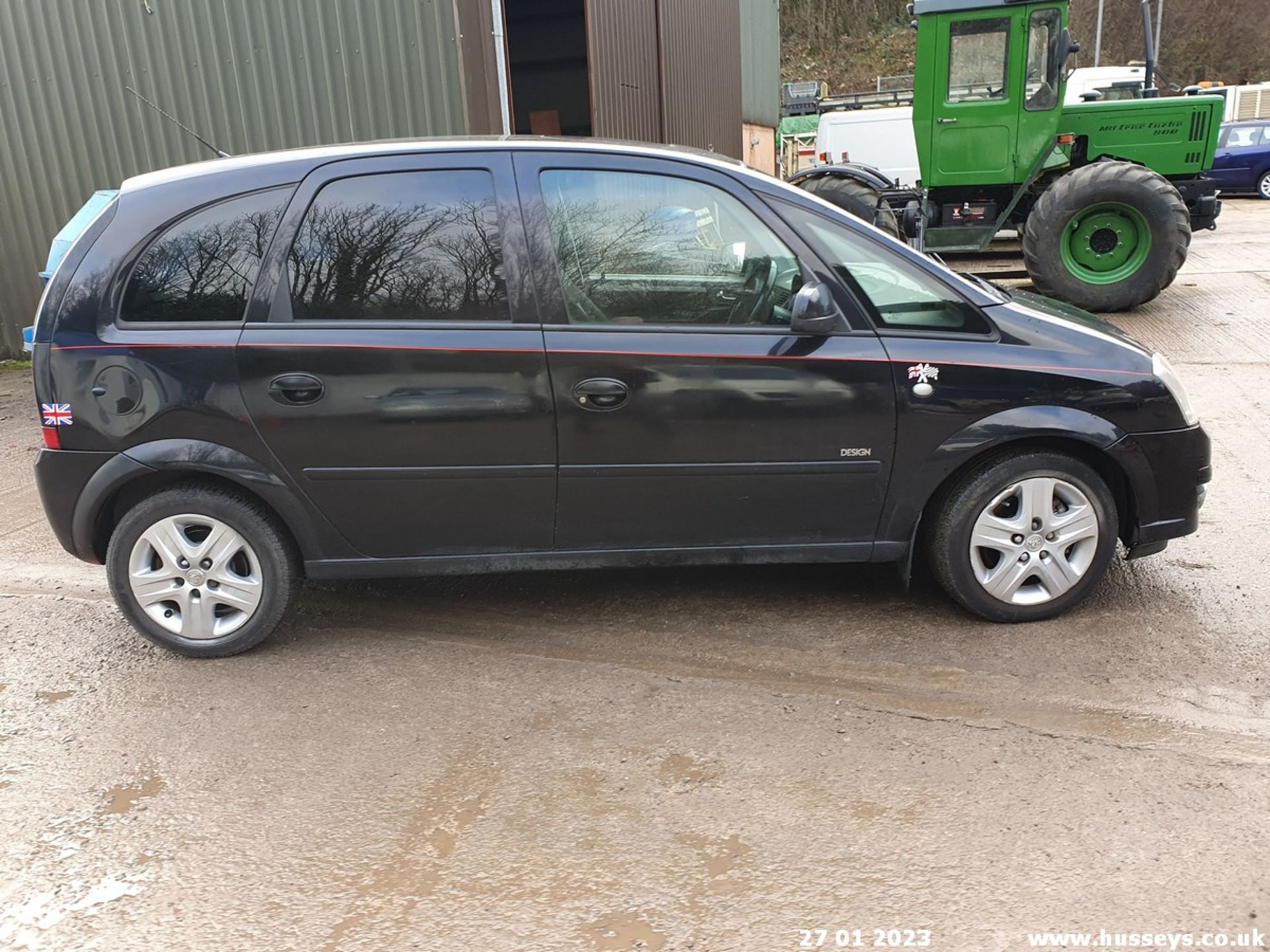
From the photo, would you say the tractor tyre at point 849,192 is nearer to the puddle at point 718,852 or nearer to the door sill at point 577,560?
the door sill at point 577,560

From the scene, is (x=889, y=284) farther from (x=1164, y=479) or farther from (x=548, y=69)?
(x=548, y=69)

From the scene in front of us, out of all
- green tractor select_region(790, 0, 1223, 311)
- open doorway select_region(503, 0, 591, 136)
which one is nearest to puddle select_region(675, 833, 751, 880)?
green tractor select_region(790, 0, 1223, 311)

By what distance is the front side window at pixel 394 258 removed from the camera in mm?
3475

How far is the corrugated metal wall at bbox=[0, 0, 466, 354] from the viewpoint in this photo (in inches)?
325

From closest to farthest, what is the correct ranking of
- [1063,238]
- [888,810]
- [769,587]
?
[888,810] < [769,587] < [1063,238]

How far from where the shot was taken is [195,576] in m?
3.64

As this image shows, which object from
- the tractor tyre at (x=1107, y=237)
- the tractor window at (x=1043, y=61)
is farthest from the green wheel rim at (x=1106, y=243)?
the tractor window at (x=1043, y=61)

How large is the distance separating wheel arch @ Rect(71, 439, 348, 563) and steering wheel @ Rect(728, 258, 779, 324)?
1.66 metres

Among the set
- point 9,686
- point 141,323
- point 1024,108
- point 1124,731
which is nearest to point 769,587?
point 1124,731

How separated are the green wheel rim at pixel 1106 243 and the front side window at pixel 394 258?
811cm

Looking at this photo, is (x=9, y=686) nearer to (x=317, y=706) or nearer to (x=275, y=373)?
(x=317, y=706)

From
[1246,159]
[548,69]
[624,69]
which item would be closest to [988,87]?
[624,69]

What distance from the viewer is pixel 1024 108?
10336 mm

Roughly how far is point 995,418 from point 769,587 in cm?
118
